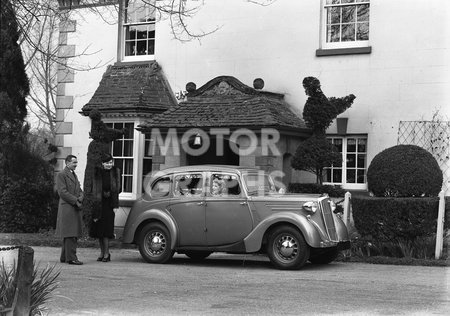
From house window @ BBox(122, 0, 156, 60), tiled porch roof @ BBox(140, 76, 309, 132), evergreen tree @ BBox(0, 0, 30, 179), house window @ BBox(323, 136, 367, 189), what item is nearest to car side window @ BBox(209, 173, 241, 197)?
tiled porch roof @ BBox(140, 76, 309, 132)

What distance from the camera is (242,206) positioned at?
13078 mm

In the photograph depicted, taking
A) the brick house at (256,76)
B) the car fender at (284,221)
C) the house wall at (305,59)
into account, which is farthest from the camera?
the brick house at (256,76)

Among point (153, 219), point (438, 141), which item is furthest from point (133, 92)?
point (438, 141)

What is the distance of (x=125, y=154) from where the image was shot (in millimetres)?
19625

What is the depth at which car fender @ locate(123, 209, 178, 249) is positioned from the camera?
13.4 meters

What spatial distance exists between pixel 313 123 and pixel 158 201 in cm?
448

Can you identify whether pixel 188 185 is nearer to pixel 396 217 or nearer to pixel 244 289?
pixel 244 289

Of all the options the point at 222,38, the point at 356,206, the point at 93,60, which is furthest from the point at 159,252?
the point at 93,60

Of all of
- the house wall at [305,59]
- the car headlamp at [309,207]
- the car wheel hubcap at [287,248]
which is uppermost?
the house wall at [305,59]

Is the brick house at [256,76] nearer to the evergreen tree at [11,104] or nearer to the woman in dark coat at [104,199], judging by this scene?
the evergreen tree at [11,104]

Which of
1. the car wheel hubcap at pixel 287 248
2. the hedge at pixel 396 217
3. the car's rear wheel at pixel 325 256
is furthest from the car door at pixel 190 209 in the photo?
the hedge at pixel 396 217

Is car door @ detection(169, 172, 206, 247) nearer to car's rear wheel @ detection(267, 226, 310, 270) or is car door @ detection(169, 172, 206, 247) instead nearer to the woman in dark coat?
the woman in dark coat

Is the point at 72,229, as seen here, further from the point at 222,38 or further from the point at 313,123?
the point at 222,38

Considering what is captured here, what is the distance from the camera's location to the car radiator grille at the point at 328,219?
42.0 ft
